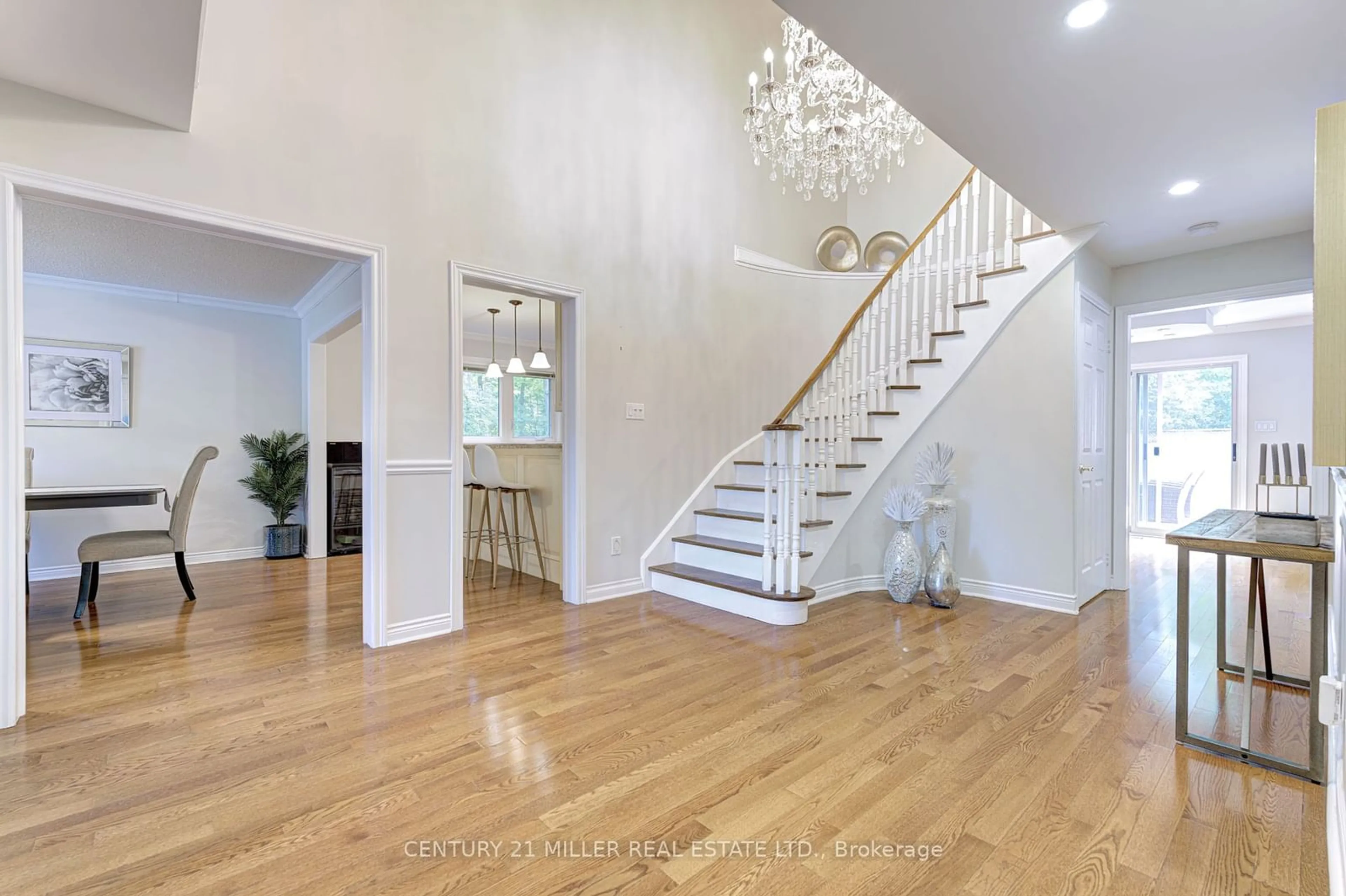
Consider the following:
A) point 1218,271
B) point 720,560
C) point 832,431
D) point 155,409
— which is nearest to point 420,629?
point 720,560

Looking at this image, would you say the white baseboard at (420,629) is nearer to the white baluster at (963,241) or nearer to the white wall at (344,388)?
the white wall at (344,388)

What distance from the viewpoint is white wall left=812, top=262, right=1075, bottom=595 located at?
3781mm

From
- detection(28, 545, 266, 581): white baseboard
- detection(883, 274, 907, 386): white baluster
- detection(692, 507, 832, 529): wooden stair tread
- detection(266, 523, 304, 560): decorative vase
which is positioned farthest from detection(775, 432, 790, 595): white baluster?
detection(266, 523, 304, 560): decorative vase

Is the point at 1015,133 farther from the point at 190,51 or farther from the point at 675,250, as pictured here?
the point at 190,51

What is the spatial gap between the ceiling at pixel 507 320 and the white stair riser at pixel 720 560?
2577 mm

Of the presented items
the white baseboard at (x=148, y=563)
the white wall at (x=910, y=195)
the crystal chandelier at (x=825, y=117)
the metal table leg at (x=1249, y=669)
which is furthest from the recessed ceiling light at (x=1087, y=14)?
the white baseboard at (x=148, y=563)

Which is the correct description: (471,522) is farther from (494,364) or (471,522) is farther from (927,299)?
(927,299)

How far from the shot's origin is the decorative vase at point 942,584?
3.82 m

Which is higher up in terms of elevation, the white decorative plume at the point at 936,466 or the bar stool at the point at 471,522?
the white decorative plume at the point at 936,466

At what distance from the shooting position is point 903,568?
13.0 ft

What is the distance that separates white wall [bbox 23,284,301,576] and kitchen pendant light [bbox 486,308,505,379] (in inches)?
75.4

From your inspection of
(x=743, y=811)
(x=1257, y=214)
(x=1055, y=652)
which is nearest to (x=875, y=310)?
(x=1257, y=214)

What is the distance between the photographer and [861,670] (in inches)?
109

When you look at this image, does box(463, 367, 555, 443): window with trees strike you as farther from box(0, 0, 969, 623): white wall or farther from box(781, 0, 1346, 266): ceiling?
box(781, 0, 1346, 266): ceiling
